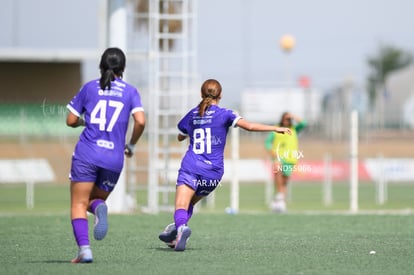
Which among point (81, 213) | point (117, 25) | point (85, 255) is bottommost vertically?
point (85, 255)

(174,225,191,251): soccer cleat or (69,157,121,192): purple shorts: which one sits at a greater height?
(69,157,121,192): purple shorts

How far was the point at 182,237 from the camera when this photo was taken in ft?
34.6

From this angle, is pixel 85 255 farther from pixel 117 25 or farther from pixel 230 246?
pixel 117 25

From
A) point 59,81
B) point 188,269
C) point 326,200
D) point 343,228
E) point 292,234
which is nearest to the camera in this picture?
point 188,269

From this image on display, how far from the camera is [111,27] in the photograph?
19.4m

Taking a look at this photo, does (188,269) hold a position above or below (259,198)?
above

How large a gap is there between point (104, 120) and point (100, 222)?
958 mm

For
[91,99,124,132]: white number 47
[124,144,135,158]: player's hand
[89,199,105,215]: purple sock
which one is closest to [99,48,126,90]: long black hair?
[91,99,124,132]: white number 47

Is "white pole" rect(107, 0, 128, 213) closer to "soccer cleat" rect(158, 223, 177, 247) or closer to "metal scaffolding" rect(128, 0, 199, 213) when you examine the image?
"metal scaffolding" rect(128, 0, 199, 213)

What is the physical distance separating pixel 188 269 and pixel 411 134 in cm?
3155

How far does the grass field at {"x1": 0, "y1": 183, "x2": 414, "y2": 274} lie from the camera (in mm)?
8984

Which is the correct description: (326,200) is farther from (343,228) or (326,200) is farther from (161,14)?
(343,228)

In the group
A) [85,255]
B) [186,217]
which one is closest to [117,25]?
[186,217]

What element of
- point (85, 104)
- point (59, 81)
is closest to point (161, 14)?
point (85, 104)
